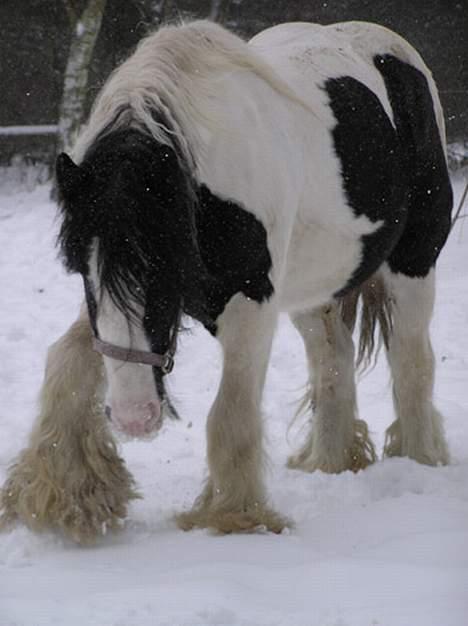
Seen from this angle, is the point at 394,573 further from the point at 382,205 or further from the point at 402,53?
the point at 402,53

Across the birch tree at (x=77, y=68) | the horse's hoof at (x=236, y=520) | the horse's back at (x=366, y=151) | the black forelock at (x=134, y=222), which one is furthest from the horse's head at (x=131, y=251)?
the birch tree at (x=77, y=68)

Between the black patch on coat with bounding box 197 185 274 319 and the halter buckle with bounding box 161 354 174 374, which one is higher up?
the black patch on coat with bounding box 197 185 274 319

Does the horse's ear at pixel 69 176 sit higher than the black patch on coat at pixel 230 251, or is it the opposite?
the horse's ear at pixel 69 176

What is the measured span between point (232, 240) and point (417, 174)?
170cm

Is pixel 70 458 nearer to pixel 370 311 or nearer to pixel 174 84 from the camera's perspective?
pixel 174 84

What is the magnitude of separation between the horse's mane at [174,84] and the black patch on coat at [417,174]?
110 centimetres

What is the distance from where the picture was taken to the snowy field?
3.01 metres

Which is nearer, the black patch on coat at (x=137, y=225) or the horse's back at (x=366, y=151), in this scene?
the black patch on coat at (x=137, y=225)

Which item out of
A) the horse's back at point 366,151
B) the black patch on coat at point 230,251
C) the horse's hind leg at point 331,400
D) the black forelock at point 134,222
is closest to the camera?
the black forelock at point 134,222

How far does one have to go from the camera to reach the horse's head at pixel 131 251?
10.9ft

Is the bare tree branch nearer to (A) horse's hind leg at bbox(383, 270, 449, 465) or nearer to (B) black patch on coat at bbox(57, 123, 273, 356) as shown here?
(A) horse's hind leg at bbox(383, 270, 449, 465)

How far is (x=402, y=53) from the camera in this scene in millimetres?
5258

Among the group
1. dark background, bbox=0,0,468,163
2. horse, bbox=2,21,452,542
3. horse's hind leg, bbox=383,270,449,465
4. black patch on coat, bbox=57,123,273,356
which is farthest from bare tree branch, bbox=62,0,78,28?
black patch on coat, bbox=57,123,273,356

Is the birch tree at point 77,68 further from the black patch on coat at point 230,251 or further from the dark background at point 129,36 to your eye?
the black patch on coat at point 230,251
